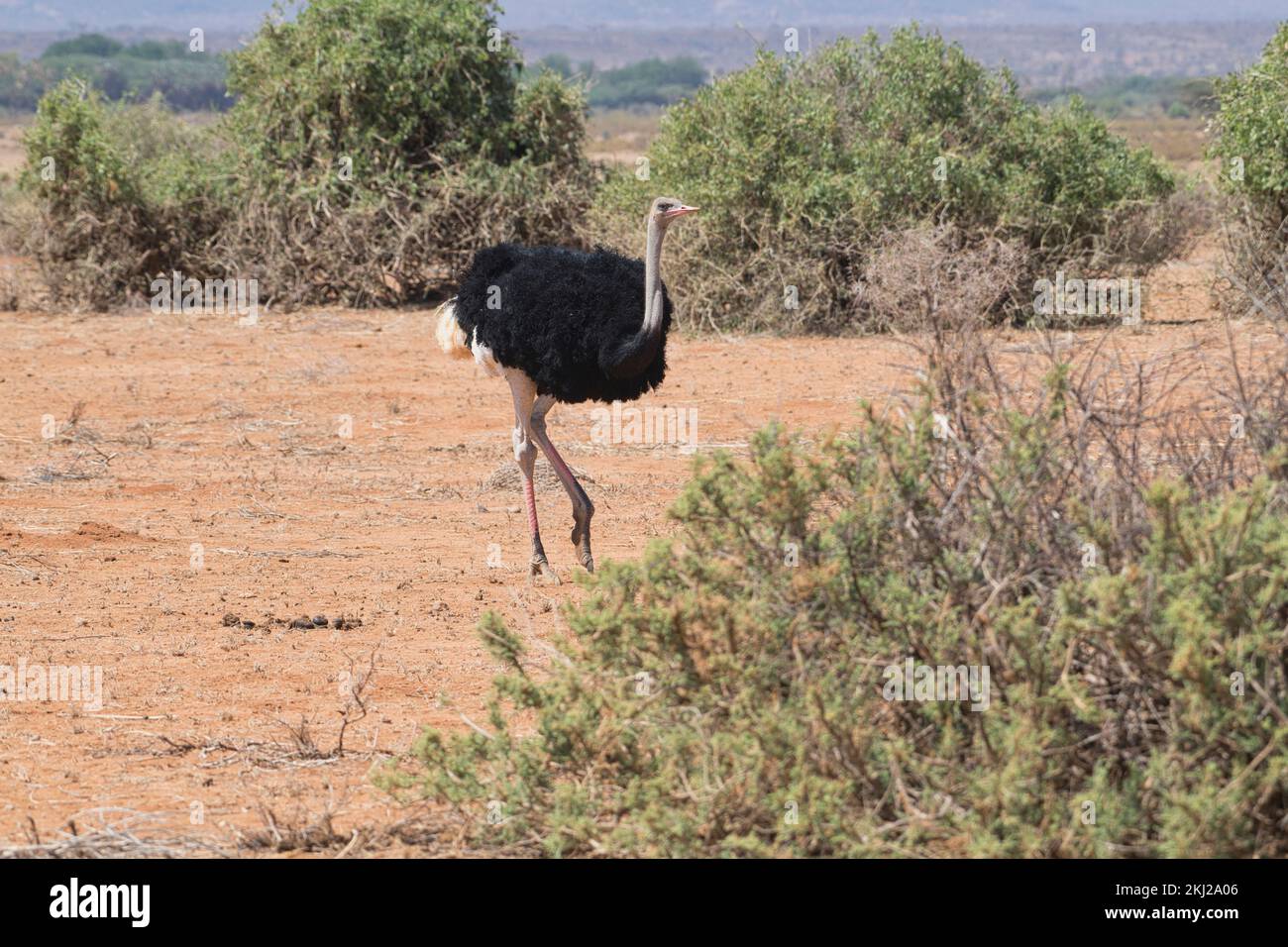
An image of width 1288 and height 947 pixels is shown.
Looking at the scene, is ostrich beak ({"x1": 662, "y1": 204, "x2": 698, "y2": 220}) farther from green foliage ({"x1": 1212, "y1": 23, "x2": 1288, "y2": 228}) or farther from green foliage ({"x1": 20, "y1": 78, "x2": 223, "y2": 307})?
green foliage ({"x1": 20, "y1": 78, "x2": 223, "y2": 307})

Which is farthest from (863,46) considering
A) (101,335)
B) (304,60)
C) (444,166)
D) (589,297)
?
(589,297)

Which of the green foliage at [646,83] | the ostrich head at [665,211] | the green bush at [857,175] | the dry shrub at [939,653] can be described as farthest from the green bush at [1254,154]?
the green foliage at [646,83]

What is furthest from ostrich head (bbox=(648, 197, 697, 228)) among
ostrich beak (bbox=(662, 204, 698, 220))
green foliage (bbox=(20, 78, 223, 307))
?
green foliage (bbox=(20, 78, 223, 307))

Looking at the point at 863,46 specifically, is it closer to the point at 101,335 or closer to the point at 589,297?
the point at 101,335

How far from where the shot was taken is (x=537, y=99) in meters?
16.4

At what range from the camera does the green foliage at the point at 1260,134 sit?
13.4 m

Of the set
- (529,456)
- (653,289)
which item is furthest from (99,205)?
(653,289)

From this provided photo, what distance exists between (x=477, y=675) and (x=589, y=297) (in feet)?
6.45

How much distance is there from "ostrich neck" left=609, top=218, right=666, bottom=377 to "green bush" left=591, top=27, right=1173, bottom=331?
21.3 feet

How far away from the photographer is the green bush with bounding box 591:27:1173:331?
13.7 meters

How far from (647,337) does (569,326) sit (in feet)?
1.22

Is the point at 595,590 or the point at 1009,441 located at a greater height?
the point at 1009,441

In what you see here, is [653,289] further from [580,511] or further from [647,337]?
[580,511]

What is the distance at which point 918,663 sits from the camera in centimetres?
407
